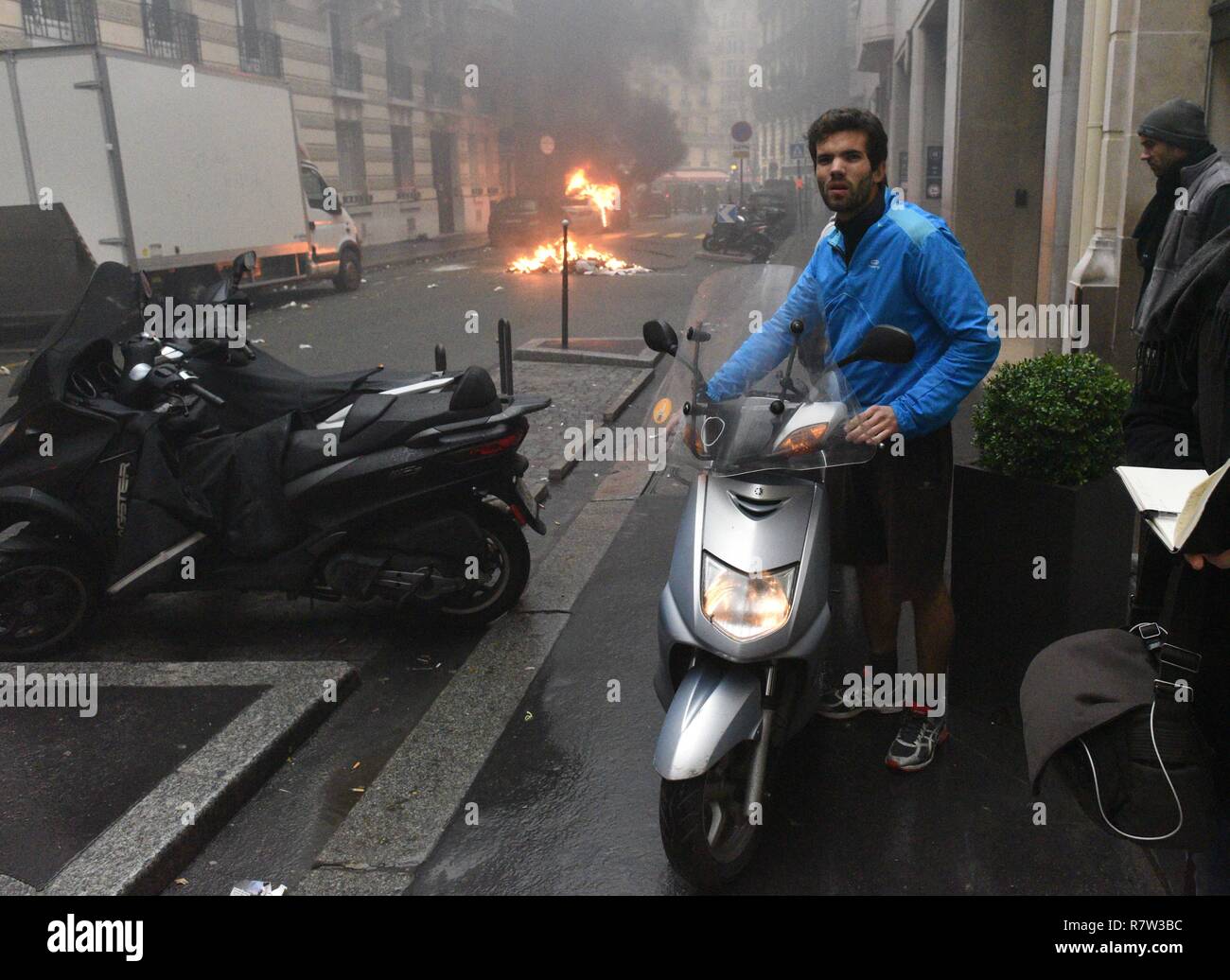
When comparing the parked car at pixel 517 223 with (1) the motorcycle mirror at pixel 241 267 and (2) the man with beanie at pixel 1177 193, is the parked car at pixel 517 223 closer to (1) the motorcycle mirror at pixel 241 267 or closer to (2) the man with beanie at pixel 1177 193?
(2) the man with beanie at pixel 1177 193

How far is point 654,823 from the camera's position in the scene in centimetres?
322

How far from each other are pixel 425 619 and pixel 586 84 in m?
42.9

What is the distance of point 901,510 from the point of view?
3.33 m

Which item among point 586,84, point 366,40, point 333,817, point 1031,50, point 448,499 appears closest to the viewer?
point 333,817

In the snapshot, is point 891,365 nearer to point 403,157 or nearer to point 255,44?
point 255,44

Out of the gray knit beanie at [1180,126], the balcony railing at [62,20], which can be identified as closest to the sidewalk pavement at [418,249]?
the balcony railing at [62,20]

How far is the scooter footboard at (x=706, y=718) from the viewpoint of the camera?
2605mm

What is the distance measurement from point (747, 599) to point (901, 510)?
0.78m

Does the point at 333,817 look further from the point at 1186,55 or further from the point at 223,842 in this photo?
the point at 1186,55

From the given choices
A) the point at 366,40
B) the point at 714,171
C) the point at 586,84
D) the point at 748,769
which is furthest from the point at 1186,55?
the point at 714,171

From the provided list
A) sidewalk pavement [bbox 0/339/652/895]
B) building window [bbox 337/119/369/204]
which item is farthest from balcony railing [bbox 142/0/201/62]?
sidewalk pavement [bbox 0/339/652/895]

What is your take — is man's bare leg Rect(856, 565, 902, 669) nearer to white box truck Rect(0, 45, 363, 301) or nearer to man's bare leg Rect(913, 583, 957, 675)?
man's bare leg Rect(913, 583, 957, 675)

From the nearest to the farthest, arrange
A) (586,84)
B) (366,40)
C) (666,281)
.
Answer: (666,281) → (366,40) → (586,84)

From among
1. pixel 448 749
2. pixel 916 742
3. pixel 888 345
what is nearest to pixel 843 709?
pixel 916 742
